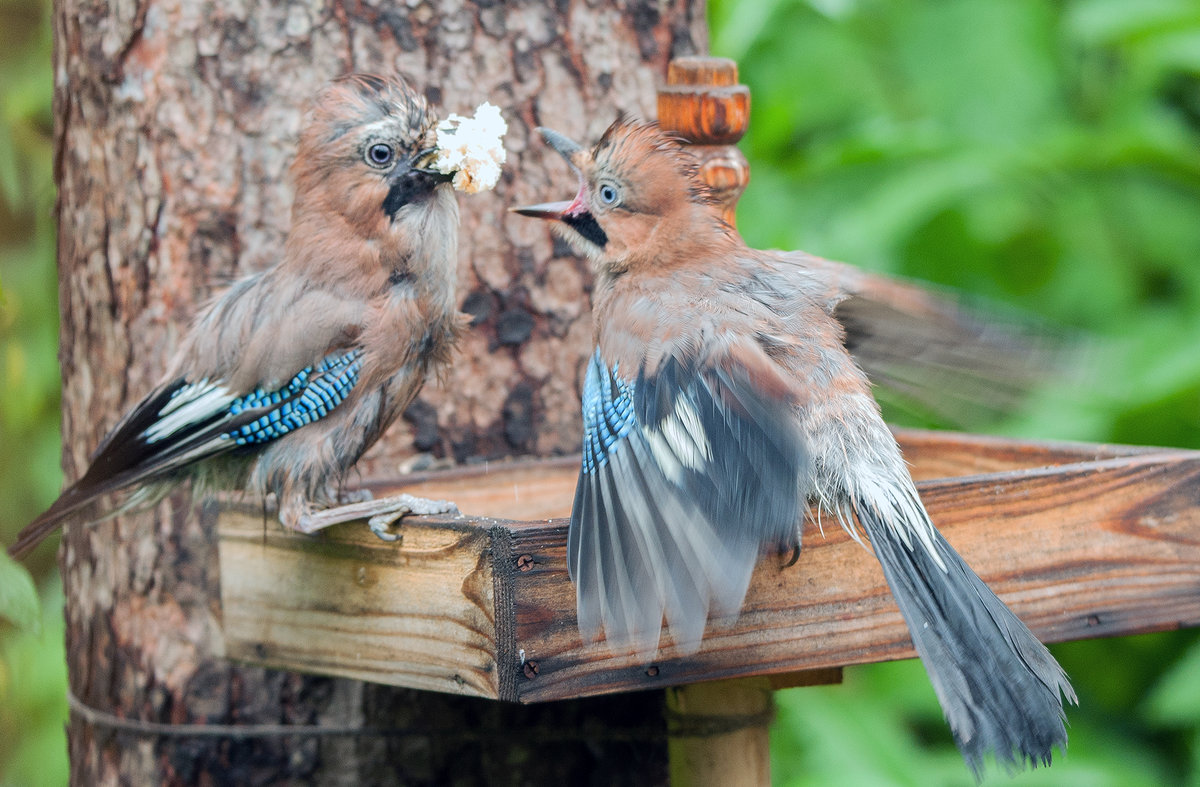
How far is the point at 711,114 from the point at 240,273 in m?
1.16

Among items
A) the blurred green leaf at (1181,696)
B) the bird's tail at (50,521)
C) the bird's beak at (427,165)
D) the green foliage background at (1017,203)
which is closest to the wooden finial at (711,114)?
the bird's beak at (427,165)

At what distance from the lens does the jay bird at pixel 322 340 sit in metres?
2.43

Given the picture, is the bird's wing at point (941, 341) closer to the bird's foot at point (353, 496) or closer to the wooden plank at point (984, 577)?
the wooden plank at point (984, 577)

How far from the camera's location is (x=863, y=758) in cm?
386

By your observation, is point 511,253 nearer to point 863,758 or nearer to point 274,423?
point 274,423

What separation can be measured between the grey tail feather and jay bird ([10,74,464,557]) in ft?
3.42

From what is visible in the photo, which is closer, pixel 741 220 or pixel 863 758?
pixel 863 758

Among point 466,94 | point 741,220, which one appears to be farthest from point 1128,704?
point 466,94

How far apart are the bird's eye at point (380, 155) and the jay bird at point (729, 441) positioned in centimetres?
32

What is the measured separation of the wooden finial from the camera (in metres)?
2.61

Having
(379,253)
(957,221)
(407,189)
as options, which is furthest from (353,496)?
(957,221)

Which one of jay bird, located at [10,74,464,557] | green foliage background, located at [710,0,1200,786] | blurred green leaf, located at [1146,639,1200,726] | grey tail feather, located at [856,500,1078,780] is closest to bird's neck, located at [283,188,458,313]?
jay bird, located at [10,74,464,557]

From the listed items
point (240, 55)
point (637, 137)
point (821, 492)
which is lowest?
point (821, 492)

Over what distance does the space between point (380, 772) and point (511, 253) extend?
50.3 inches
